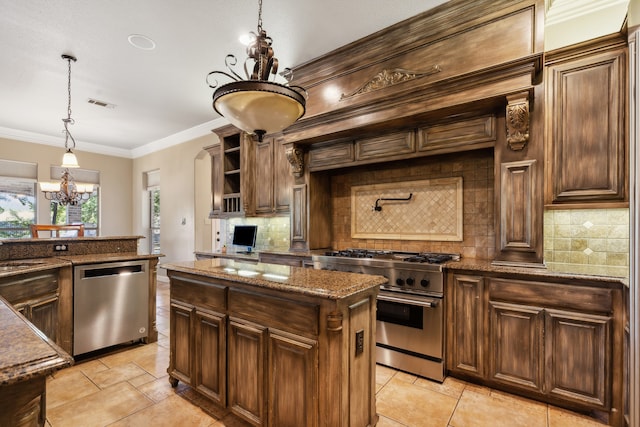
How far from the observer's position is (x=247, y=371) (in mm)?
1889

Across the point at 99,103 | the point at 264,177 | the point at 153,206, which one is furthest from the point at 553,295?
the point at 153,206

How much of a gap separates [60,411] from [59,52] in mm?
3547

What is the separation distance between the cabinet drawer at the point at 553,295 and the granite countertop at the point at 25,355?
264 centimetres

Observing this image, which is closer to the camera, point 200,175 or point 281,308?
point 281,308

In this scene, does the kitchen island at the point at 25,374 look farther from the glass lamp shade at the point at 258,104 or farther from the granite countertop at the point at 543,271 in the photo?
the granite countertop at the point at 543,271

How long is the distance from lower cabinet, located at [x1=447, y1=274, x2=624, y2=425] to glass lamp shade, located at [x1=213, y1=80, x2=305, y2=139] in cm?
193

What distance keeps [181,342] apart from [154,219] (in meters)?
5.92

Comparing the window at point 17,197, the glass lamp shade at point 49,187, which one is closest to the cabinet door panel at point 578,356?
the glass lamp shade at point 49,187

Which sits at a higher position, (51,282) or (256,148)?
(256,148)

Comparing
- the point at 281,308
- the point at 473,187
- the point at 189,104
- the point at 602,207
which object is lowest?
the point at 281,308

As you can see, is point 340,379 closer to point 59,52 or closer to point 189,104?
point 59,52

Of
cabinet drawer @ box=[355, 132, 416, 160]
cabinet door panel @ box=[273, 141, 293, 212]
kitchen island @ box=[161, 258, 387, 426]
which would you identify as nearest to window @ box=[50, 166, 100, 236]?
cabinet door panel @ box=[273, 141, 293, 212]

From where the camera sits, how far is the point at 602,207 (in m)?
2.32

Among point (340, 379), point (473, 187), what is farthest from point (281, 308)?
point (473, 187)
